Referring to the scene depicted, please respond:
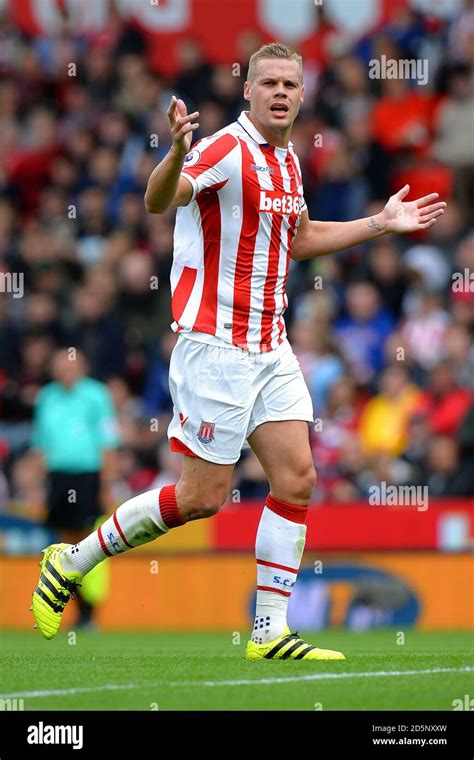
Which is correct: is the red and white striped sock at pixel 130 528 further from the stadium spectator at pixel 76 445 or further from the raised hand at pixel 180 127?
the stadium spectator at pixel 76 445

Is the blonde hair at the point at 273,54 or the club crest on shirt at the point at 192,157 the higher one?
the blonde hair at the point at 273,54

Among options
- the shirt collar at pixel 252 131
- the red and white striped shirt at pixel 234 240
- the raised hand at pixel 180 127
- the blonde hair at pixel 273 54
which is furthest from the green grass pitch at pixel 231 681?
the blonde hair at pixel 273 54

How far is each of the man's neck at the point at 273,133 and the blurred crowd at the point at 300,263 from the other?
20.6 feet

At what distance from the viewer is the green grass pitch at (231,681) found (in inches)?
→ 236

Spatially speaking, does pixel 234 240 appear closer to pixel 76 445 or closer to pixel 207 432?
pixel 207 432

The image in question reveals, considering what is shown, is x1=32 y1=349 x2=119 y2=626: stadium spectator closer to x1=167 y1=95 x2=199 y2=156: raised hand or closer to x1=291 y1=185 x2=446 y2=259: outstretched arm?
x1=291 y1=185 x2=446 y2=259: outstretched arm

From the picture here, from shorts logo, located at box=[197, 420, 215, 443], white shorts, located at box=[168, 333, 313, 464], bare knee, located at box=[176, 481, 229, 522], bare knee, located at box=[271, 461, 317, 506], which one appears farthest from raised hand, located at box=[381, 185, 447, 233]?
bare knee, located at box=[176, 481, 229, 522]

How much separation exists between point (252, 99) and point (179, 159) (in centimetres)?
82

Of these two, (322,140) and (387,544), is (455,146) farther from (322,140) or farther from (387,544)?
(387,544)

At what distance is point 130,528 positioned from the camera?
294 inches

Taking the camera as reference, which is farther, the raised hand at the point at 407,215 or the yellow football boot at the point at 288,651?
the raised hand at the point at 407,215

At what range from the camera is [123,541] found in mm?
7512

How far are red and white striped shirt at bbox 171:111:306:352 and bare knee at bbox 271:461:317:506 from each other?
57 cm
